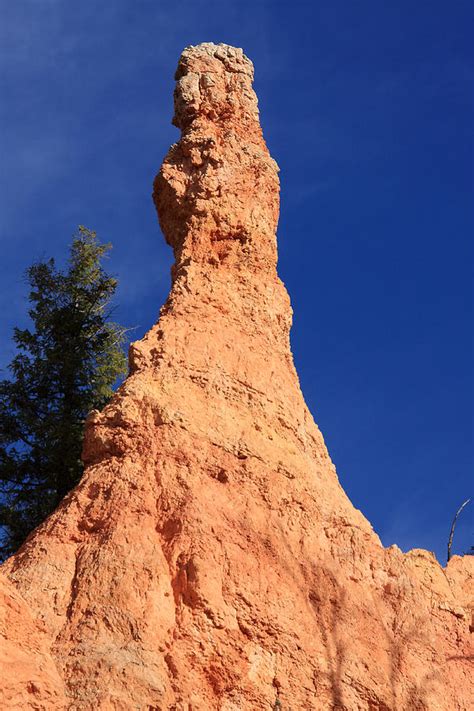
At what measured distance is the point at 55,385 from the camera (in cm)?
2341

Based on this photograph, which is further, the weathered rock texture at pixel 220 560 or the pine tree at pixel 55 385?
the pine tree at pixel 55 385

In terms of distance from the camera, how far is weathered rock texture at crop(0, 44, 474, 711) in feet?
38.1

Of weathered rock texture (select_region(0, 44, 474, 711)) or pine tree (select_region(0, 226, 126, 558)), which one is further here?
pine tree (select_region(0, 226, 126, 558))

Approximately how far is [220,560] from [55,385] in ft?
37.3

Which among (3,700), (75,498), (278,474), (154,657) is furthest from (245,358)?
(3,700)

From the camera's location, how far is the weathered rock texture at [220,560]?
1160cm

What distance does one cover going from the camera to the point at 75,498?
43.6ft

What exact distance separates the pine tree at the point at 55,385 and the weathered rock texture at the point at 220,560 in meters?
6.22

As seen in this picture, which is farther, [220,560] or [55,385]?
[55,385]

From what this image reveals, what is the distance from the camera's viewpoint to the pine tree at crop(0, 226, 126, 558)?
2150 cm

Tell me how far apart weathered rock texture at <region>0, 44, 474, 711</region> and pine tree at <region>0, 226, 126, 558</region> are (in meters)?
6.22

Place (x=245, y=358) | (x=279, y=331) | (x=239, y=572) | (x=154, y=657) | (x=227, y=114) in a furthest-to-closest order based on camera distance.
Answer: (x=227, y=114) → (x=279, y=331) → (x=245, y=358) → (x=239, y=572) → (x=154, y=657)

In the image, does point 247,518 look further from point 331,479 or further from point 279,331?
point 279,331

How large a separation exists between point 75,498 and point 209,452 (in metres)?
1.77
